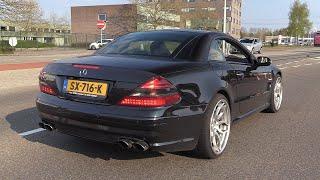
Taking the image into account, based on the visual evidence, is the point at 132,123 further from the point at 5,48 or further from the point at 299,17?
the point at 299,17

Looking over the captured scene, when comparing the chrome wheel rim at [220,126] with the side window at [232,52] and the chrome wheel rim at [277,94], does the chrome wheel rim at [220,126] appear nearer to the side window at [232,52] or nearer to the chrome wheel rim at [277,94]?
the side window at [232,52]

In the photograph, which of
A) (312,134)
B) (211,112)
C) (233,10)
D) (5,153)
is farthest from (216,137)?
(233,10)

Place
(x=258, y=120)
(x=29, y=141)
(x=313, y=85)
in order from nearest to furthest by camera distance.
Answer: (x=29, y=141)
(x=258, y=120)
(x=313, y=85)

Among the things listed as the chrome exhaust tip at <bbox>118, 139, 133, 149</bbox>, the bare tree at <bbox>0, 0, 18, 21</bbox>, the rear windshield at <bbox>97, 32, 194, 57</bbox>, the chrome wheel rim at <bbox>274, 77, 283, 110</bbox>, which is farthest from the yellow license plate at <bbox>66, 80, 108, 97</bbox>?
the bare tree at <bbox>0, 0, 18, 21</bbox>

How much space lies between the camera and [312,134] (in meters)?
6.52

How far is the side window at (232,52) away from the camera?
6051 mm

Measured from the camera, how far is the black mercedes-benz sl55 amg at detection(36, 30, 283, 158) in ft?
14.6

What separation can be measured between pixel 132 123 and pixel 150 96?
12.3 inches

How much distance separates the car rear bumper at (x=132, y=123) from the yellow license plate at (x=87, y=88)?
115mm

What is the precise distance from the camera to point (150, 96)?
14.5ft

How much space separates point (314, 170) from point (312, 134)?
1821 millimetres

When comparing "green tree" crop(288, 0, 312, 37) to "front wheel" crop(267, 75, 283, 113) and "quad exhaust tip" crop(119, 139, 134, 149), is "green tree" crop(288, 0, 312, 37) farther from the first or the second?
"quad exhaust tip" crop(119, 139, 134, 149)

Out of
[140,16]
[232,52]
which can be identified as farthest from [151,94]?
[140,16]

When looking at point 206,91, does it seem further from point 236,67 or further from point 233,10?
point 233,10
